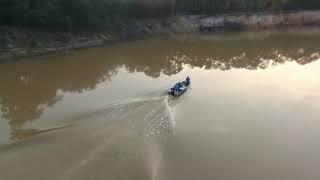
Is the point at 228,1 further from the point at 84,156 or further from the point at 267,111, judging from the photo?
the point at 84,156

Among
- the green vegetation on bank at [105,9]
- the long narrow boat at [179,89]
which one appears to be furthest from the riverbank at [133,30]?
the long narrow boat at [179,89]

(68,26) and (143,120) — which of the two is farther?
(68,26)

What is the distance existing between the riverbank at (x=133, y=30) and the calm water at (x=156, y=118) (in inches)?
47.5

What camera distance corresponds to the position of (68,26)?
28.7 m

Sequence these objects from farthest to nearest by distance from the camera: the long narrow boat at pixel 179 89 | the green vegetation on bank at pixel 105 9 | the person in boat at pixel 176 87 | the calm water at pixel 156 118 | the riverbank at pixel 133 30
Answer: the green vegetation on bank at pixel 105 9 → the riverbank at pixel 133 30 → the person in boat at pixel 176 87 → the long narrow boat at pixel 179 89 → the calm water at pixel 156 118

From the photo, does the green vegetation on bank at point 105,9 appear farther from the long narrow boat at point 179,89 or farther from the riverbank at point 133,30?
the long narrow boat at point 179,89

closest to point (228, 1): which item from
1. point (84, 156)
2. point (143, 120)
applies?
point (143, 120)

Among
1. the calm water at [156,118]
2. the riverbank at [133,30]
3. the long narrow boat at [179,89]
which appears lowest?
the calm water at [156,118]

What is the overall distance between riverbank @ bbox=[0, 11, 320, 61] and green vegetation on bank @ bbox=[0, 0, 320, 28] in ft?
1.90

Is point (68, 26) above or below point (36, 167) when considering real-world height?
above

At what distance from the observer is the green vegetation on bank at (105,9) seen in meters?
Answer: 27.1

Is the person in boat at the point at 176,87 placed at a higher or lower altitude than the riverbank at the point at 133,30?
lower

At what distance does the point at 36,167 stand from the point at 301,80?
15024 mm

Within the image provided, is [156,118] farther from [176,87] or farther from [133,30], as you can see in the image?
[133,30]
